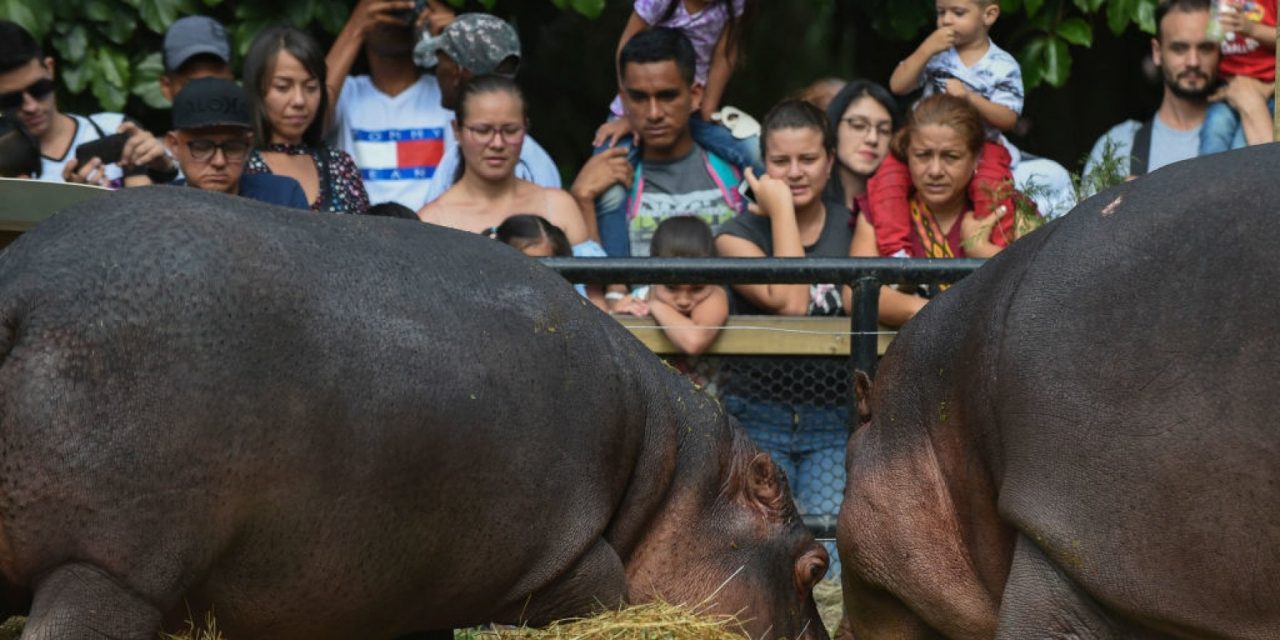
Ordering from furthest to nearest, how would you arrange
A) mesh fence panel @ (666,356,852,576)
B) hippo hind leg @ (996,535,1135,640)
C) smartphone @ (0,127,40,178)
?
smartphone @ (0,127,40,178)
mesh fence panel @ (666,356,852,576)
hippo hind leg @ (996,535,1135,640)

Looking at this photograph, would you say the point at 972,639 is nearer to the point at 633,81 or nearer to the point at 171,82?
the point at 633,81

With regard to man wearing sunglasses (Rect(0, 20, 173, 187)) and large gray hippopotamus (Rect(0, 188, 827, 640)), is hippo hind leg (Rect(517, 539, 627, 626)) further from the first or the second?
man wearing sunglasses (Rect(0, 20, 173, 187))

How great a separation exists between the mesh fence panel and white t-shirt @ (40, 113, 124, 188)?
2.33m

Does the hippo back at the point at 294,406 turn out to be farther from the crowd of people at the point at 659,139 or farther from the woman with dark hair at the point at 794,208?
the woman with dark hair at the point at 794,208

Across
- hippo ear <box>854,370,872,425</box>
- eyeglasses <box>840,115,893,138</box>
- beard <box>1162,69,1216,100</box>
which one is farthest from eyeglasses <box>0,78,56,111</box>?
beard <box>1162,69,1216,100</box>

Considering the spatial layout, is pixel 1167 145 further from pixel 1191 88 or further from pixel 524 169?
pixel 524 169

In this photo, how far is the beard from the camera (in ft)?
23.7

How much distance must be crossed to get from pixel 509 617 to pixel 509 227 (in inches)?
98.7

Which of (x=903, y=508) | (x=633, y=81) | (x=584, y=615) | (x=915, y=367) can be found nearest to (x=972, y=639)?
(x=903, y=508)

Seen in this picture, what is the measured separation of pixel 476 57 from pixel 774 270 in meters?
2.34

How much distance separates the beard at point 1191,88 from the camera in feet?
23.7

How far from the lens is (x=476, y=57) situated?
24.3 ft

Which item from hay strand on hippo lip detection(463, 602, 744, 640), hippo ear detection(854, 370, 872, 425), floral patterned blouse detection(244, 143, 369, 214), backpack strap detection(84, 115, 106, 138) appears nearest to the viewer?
hay strand on hippo lip detection(463, 602, 744, 640)

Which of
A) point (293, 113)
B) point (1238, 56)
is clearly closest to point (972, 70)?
point (1238, 56)
